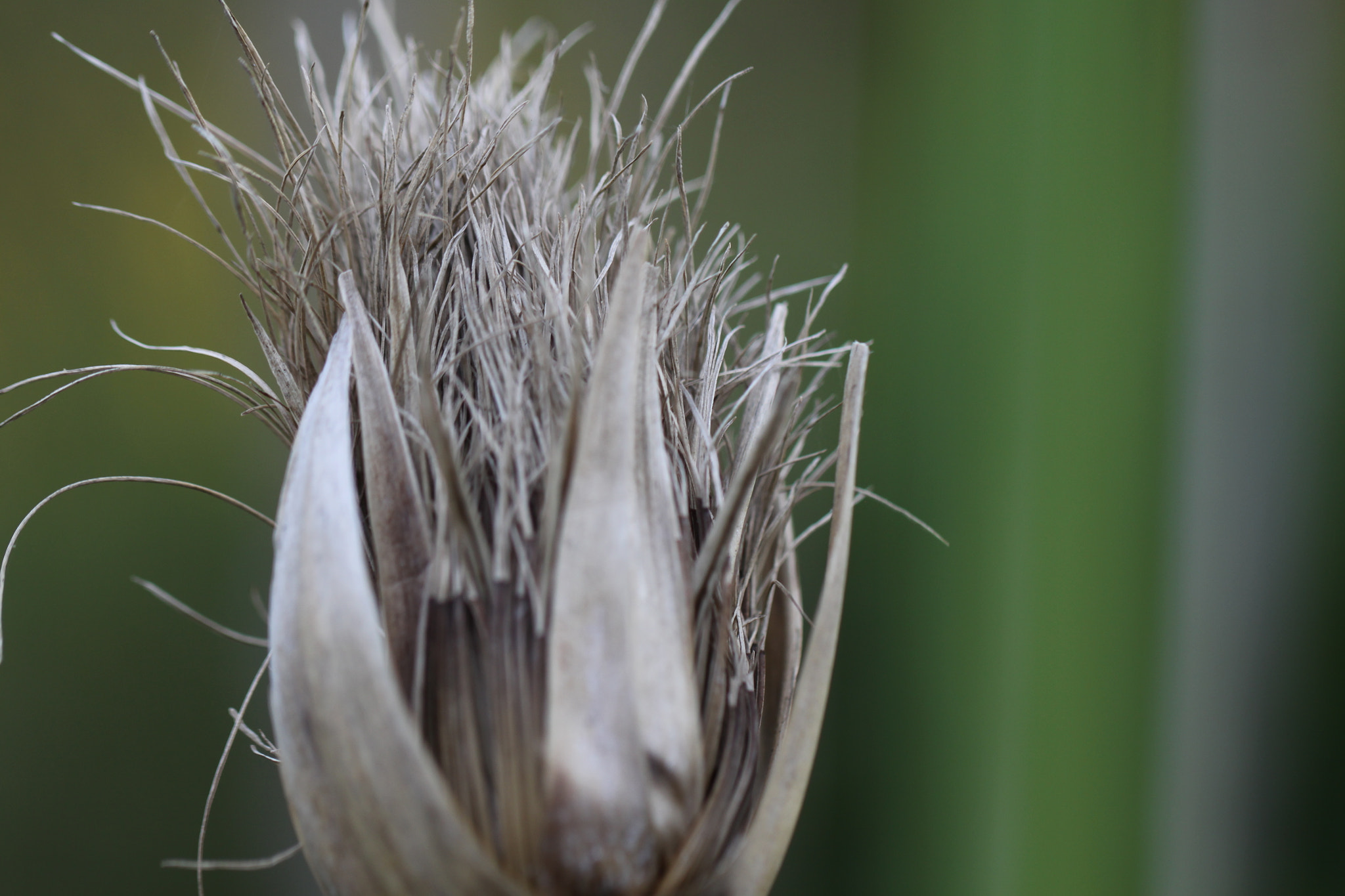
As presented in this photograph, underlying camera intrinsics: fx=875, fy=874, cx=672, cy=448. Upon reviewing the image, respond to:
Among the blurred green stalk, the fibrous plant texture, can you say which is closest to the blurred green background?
the blurred green stalk

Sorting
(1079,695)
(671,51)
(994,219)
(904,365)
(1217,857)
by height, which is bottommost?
(1217,857)

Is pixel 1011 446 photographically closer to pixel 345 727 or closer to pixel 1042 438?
pixel 1042 438

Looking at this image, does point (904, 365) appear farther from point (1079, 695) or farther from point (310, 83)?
point (310, 83)

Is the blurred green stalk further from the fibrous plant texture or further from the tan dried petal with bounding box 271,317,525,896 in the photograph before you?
the tan dried petal with bounding box 271,317,525,896

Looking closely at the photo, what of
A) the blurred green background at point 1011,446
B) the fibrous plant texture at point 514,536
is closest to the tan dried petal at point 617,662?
the fibrous plant texture at point 514,536

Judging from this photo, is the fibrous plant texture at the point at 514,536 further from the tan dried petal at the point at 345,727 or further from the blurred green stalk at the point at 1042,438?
the blurred green stalk at the point at 1042,438

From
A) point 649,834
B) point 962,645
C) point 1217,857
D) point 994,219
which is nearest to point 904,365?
point 994,219
